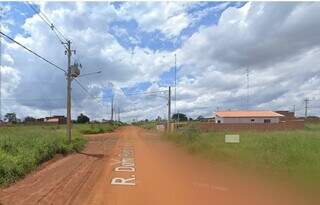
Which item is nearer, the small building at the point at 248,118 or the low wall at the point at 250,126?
the low wall at the point at 250,126

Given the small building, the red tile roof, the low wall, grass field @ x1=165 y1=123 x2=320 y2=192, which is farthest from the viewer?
the red tile roof

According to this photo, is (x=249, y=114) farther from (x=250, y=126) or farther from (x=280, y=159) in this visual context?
(x=280, y=159)

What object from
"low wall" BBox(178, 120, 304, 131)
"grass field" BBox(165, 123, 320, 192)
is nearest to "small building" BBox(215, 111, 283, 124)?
"low wall" BBox(178, 120, 304, 131)

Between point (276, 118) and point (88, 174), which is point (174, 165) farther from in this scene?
point (276, 118)

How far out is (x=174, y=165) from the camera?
21219 mm

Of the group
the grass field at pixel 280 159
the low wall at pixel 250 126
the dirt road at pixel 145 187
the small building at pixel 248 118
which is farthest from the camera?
the small building at pixel 248 118

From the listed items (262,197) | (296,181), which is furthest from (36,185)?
(296,181)

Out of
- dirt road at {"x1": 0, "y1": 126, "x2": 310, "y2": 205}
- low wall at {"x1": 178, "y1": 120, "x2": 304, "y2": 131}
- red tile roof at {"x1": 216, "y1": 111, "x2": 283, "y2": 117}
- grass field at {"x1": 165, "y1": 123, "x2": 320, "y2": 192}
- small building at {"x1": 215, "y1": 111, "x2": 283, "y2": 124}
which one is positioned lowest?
dirt road at {"x1": 0, "y1": 126, "x2": 310, "y2": 205}

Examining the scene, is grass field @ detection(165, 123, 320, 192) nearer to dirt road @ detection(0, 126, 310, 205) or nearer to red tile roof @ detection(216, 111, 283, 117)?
dirt road @ detection(0, 126, 310, 205)

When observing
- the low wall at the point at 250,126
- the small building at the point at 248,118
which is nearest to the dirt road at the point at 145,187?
the low wall at the point at 250,126

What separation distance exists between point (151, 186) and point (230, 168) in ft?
17.6

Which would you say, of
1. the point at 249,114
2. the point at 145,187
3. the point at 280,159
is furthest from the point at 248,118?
the point at 145,187

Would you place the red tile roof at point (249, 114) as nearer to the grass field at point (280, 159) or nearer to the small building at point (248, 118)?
the small building at point (248, 118)

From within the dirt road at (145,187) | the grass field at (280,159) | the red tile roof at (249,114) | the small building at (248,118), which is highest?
the red tile roof at (249,114)
